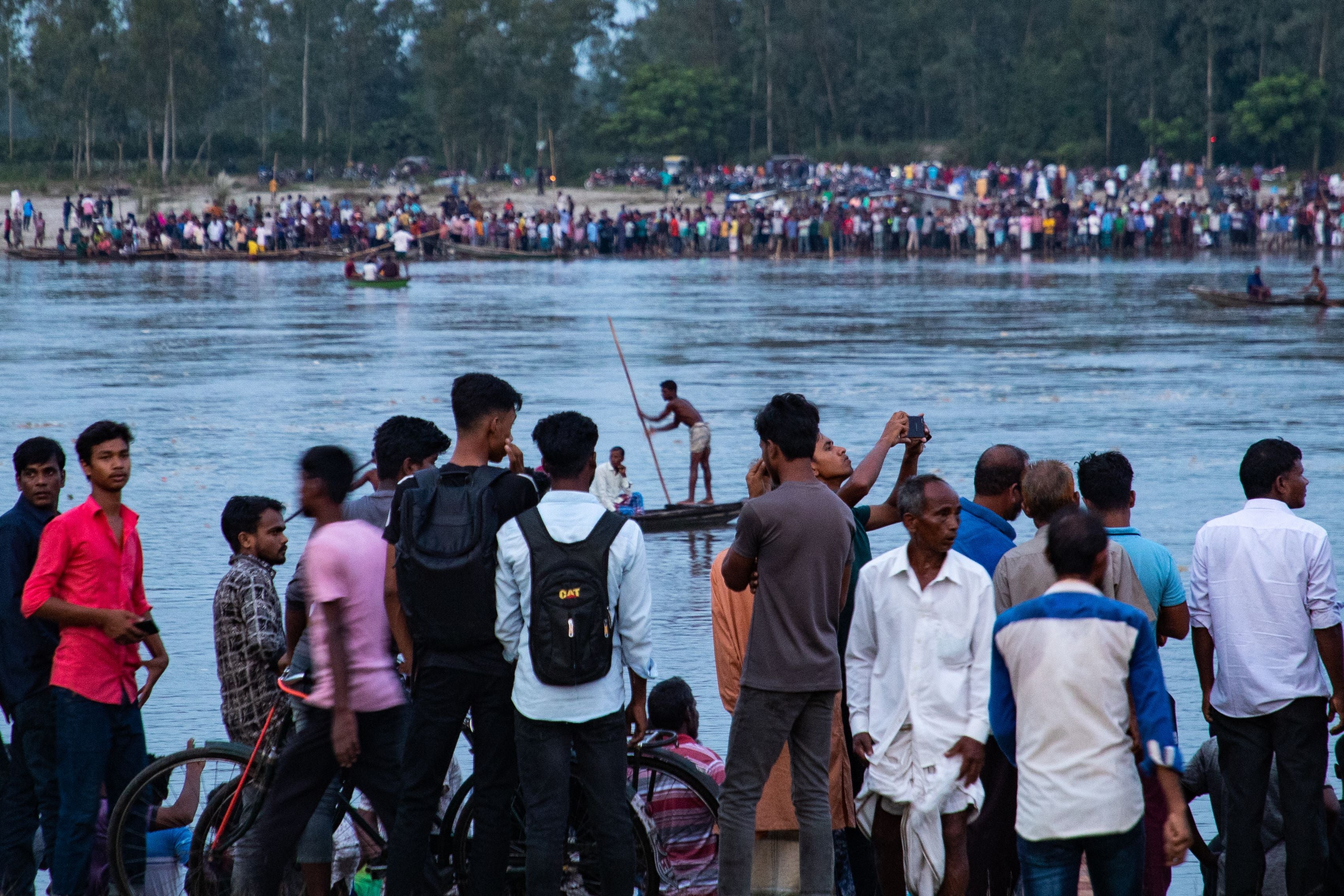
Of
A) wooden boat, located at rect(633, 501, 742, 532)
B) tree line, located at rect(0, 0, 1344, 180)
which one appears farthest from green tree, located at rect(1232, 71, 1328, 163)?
wooden boat, located at rect(633, 501, 742, 532)

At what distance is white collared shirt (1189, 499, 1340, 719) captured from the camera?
16.0ft

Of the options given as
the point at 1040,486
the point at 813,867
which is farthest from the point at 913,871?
the point at 1040,486

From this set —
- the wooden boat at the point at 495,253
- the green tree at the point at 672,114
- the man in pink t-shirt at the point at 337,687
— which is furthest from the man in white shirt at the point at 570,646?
the green tree at the point at 672,114

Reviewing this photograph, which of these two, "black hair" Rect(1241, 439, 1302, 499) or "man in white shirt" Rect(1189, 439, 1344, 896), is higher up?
"black hair" Rect(1241, 439, 1302, 499)

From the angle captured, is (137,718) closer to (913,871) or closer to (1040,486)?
(913,871)

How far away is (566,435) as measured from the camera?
4.51 m

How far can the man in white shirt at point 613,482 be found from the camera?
38.8 feet

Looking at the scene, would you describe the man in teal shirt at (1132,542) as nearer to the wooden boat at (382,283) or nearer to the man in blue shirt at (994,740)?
the man in blue shirt at (994,740)

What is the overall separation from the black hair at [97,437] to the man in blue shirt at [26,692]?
15cm

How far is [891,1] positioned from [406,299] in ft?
194

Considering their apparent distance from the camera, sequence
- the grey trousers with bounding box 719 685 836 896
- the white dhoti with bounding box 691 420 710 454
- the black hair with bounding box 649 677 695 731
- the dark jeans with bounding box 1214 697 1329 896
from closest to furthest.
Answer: the grey trousers with bounding box 719 685 836 896 < the dark jeans with bounding box 1214 697 1329 896 < the black hair with bounding box 649 677 695 731 < the white dhoti with bounding box 691 420 710 454

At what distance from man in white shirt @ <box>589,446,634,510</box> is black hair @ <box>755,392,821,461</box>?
7072 mm

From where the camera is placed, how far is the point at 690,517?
1283 centimetres

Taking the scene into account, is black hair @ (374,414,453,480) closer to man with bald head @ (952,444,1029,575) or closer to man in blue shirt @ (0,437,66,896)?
Answer: man in blue shirt @ (0,437,66,896)
